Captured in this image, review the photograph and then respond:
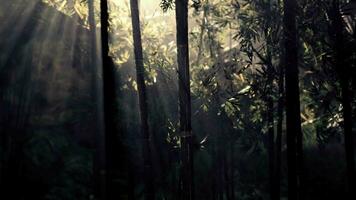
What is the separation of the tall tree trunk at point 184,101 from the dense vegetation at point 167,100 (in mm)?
881

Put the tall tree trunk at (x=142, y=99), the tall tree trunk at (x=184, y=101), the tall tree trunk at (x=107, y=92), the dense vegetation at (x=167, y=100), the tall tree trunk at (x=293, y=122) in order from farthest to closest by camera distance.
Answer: the dense vegetation at (x=167, y=100)
the tall tree trunk at (x=142, y=99)
the tall tree trunk at (x=293, y=122)
the tall tree trunk at (x=184, y=101)
the tall tree trunk at (x=107, y=92)

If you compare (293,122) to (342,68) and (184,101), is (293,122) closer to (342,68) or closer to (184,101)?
(184,101)

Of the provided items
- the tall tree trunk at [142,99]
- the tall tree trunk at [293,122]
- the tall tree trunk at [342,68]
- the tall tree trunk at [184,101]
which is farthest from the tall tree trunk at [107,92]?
the tall tree trunk at [342,68]

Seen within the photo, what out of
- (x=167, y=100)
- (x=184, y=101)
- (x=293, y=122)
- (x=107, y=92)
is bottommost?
(x=293, y=122)

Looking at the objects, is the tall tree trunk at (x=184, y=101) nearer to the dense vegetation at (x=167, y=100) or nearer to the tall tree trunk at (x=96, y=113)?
the dense vegetation at (x=167, y=100)

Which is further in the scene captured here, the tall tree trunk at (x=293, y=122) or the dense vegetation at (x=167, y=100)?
the dense vegetation at (x=167, y=100)

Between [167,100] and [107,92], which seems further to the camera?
[167,100]

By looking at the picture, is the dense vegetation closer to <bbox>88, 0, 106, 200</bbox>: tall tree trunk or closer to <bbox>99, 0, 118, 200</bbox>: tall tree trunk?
<bbox>88, 0, 106, 200</bbox>: tall tree trunk

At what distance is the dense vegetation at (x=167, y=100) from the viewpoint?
11.1m

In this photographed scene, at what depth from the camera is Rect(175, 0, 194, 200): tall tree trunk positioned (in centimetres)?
796

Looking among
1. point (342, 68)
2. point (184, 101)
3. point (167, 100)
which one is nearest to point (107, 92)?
point (184, 101)

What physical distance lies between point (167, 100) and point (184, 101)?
440 inches

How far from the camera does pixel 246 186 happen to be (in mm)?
18781

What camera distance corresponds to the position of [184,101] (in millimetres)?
8047
